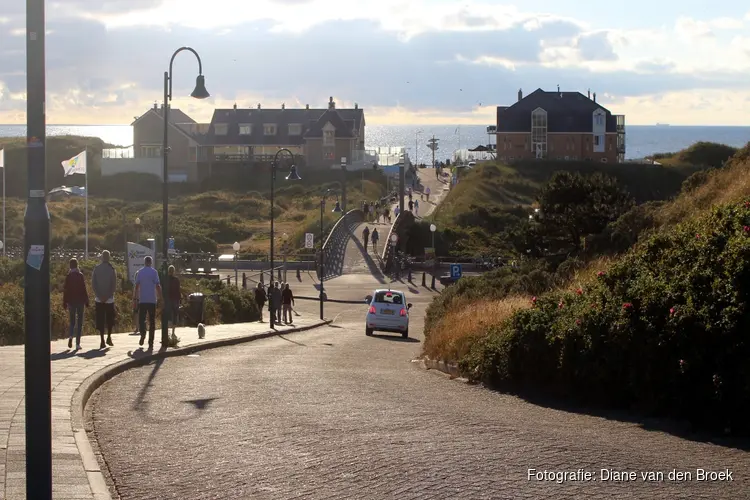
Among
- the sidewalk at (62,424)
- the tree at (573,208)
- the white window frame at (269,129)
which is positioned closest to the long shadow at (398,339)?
the tree at (573,208)

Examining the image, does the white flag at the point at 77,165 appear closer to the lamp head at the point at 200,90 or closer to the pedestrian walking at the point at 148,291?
the lamp head at the point at 200,90

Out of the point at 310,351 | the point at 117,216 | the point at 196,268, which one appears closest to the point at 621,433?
the point at 310,351

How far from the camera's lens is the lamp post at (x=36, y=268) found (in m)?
6.32

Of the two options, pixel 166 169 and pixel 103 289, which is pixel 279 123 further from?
pixel 103 289

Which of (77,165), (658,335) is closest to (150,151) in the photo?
(77,165)

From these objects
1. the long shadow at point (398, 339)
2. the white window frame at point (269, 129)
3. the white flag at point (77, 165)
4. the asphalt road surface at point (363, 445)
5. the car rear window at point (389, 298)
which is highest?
the white window frame at point (269, 129)

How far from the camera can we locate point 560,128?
352 ft

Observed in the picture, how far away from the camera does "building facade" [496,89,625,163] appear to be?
107 metres

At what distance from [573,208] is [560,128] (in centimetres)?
7009

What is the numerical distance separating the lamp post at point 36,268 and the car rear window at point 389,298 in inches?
1005

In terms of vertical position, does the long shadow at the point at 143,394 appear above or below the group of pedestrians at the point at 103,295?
below

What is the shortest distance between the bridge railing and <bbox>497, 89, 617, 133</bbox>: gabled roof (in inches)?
1582

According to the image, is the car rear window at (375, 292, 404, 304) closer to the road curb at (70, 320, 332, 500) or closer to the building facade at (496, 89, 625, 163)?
the road curb at (70, 320, 332, 500)

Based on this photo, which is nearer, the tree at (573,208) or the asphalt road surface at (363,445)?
the asphalt road surface at (363,445)
